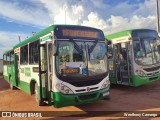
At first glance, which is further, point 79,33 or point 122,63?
point 122,63

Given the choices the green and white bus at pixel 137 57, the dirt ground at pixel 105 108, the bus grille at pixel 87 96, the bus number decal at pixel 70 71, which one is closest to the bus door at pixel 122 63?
the green and white bus at pixel 137 57

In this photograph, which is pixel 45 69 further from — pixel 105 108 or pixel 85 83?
pixel 105 108

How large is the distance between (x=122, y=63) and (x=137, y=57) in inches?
40.6

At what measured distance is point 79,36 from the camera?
8203 millimetres

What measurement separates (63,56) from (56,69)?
50 cm

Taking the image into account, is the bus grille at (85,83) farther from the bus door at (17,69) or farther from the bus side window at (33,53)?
the bus door at (17,69)

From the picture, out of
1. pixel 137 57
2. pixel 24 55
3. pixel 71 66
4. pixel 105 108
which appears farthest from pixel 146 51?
pixel 24 55

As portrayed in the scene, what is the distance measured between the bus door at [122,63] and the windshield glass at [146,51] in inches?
20.1

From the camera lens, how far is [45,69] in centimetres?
845

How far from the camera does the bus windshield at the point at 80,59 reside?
25.2ft

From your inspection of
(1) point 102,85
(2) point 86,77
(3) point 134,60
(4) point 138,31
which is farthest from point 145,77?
(2) point 86,77

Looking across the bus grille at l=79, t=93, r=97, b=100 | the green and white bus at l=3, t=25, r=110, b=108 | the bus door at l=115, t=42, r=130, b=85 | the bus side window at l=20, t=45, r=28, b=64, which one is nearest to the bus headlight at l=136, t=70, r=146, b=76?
the bus door at l=115, t=42, r=130, b=85

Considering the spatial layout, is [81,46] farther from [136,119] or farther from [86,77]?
[136,119]

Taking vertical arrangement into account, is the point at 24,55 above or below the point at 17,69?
above
